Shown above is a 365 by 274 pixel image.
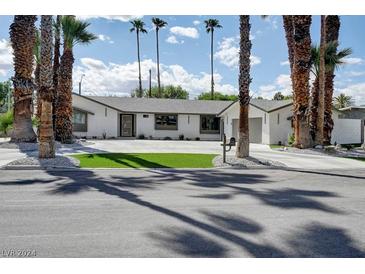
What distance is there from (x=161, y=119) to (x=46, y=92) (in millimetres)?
19982

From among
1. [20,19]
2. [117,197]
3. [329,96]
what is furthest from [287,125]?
[117,197]

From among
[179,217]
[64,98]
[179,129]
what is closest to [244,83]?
[179,217]

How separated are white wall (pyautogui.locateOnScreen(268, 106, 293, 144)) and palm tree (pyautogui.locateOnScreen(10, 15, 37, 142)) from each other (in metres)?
17.1

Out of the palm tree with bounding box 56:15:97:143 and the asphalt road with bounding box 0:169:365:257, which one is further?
the palm tree with bounding box 56:15:97:143

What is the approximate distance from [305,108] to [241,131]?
773cm

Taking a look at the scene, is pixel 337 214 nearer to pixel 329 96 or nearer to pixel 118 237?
pixel 118 237

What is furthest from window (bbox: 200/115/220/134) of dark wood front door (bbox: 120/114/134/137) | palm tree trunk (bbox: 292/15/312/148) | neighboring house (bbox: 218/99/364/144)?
palm tree trunk (bbox: 292/15/312/148)

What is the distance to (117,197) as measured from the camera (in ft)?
25.5

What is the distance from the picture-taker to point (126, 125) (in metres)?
34.0

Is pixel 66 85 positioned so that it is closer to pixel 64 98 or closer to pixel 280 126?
pixel 64 98

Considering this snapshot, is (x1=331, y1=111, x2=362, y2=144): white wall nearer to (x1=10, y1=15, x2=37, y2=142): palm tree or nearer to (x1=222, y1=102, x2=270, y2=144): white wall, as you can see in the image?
(x1=222, y1=102, x2=270, y2=144): white wall

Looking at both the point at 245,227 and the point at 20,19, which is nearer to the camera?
the point at 245,227

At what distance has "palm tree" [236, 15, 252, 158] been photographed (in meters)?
15.2

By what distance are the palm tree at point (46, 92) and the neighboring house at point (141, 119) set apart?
16939 millimetres
